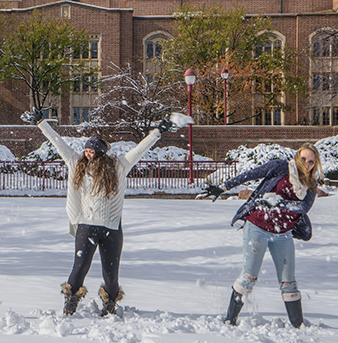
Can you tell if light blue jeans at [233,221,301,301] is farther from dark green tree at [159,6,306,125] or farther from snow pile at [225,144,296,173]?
dark green tree at [159,6,306,125]

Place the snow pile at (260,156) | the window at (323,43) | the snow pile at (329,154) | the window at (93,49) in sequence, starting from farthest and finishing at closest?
the window at (93,49)
the window at (323,43)
the snow pile at (329,154)
the snow pile at (260,156)

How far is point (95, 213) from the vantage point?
3.40 meters

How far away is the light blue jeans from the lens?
3.34 meters

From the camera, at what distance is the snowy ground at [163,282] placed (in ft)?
10.9

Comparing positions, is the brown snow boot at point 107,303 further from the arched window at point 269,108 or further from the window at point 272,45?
the window at point 272,45

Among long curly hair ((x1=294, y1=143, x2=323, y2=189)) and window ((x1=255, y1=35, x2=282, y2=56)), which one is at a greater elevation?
window ((x1=255, y1=35, x2=282, y2=56))

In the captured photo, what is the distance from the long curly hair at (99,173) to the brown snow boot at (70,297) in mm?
793

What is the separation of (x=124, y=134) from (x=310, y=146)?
23.4 meters

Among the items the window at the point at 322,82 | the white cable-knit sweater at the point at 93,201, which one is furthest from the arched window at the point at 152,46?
the white cable-knit sweater at the point at 93,201

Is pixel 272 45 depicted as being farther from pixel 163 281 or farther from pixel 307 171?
pixel 307 171

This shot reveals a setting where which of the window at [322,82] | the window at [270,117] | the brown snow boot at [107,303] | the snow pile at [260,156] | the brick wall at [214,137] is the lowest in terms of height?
the brown snow boot at [107,303]

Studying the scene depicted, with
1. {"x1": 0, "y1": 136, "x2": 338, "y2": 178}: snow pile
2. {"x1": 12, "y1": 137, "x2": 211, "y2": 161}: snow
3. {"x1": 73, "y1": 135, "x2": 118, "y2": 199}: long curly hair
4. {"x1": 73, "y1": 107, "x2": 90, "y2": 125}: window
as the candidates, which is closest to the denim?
{"x1": 73, "y1": 135, "x2": 118, "y2": 199}: long curly hair

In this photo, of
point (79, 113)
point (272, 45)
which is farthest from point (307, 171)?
point (272, 45)

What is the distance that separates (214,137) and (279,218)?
2130cm
